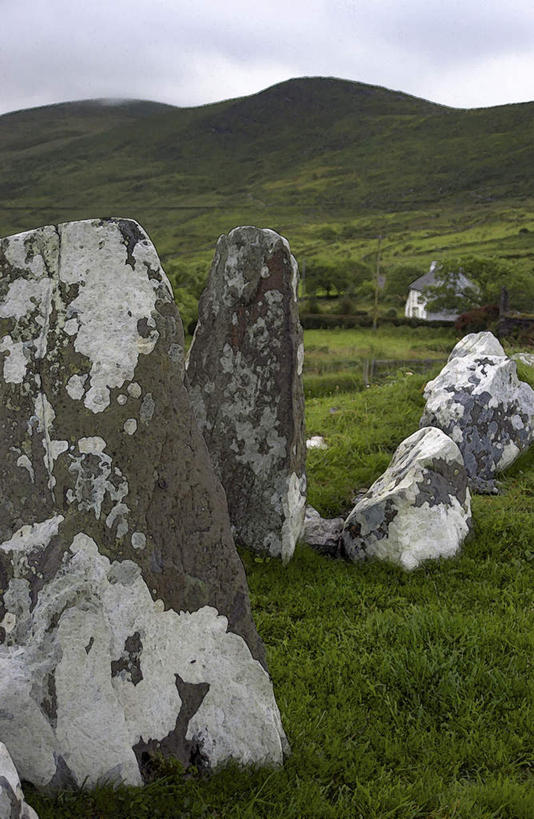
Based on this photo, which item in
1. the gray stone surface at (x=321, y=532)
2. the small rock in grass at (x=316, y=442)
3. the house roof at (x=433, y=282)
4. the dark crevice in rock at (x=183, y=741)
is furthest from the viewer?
the house roof at (x=433, y=282)

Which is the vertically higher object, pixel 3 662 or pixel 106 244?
pixel 106 244

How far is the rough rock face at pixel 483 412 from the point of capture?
11.1 metres

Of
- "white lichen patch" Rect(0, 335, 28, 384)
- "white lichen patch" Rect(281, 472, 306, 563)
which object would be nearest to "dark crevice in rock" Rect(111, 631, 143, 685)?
"white lichen patch" Rect(0, 335, 28, 384)

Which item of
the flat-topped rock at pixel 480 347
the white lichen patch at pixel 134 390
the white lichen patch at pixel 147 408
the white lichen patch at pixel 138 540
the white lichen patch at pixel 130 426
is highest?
the white lichen patch at pixel 134 390

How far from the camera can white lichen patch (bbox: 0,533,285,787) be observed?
3.82 m

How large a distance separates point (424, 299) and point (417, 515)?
68.0 m

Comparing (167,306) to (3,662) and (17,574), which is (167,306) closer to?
(17,574)

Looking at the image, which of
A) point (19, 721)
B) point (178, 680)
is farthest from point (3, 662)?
point (178, 680)

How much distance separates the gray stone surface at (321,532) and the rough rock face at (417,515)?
0.87 feet

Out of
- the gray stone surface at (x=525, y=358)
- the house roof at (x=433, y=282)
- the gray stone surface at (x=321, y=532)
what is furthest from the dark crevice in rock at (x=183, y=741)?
the house roof at (x=433, y=282)

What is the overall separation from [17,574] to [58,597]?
0.30 metres

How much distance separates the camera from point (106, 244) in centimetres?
418

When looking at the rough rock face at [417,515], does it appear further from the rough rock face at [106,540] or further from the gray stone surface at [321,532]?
the rough rock face at [106,540]

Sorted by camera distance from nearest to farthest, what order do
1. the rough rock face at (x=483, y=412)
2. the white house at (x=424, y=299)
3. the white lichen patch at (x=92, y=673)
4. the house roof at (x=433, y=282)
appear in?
1. the white lichen patch at (x=92, y=673)
2. the rough rock face at (x=483, y=412)
3. the white house at (x=424, y=299)
4. the house roof at (x=433, y=282)
